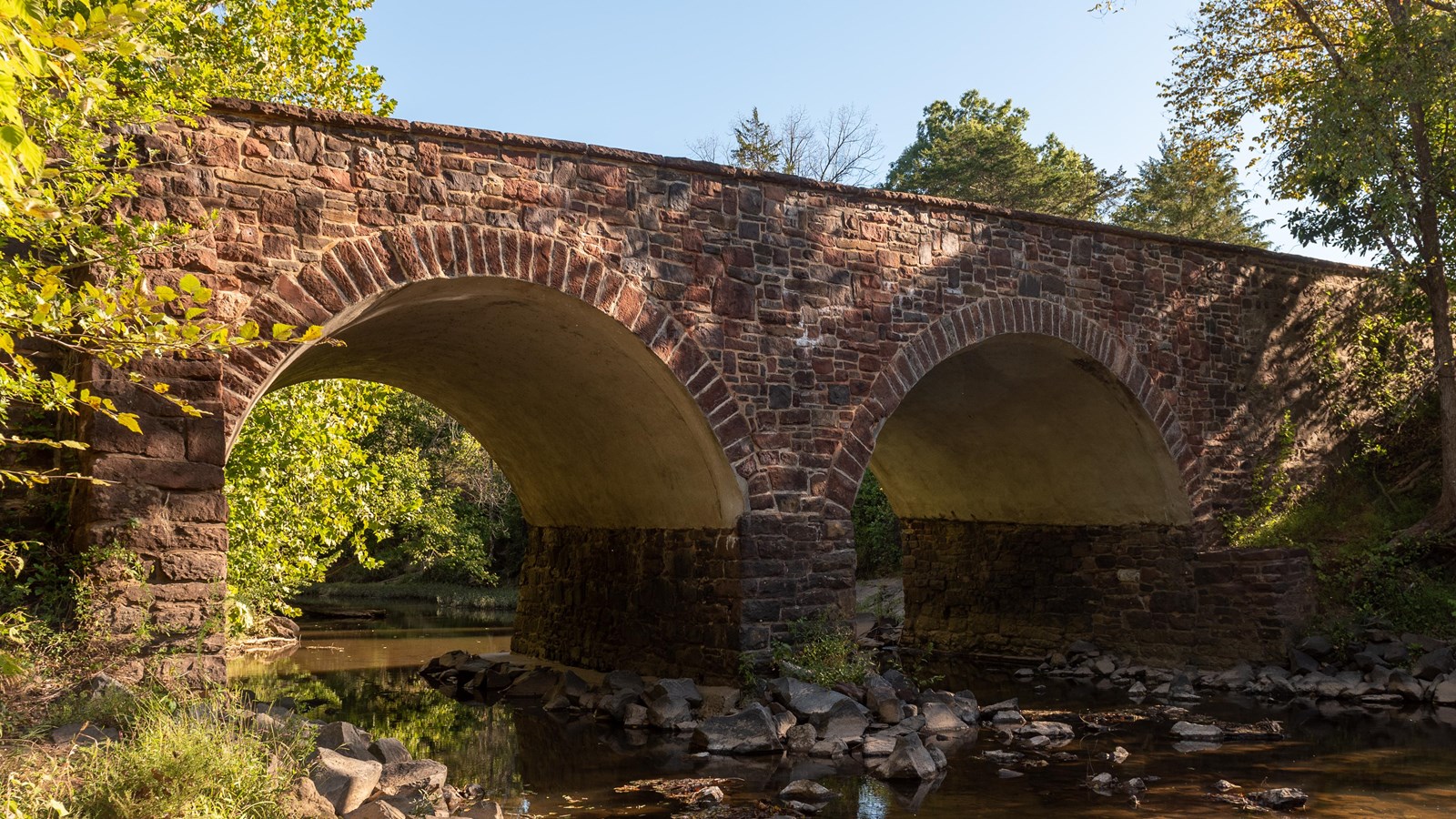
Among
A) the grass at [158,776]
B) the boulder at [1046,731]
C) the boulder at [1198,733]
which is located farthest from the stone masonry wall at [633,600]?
the grass at [158,776]

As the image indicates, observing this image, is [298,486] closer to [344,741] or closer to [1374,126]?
[344,741]

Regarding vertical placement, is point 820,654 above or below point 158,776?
above

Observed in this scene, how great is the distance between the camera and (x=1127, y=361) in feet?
39.8

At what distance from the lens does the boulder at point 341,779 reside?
5988 millimetres

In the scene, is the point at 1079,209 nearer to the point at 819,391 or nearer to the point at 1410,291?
the point at 1410,291

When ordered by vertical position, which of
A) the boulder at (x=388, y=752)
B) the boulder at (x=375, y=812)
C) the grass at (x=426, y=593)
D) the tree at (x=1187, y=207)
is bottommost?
the boulder at (x=375, y=812)

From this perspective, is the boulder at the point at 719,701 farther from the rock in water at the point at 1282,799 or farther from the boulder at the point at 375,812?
the rock in water at the point at 1282,799

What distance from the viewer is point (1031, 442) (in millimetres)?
13570

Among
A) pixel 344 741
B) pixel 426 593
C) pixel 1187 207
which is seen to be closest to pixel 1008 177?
pixel 1187 207

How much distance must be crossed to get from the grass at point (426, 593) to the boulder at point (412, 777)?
1733cm

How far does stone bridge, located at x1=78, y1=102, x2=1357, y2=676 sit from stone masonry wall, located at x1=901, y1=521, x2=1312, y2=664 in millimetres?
37

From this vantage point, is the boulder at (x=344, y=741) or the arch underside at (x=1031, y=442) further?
the arch underside at (x=1031, y=442)

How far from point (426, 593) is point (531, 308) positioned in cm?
1874

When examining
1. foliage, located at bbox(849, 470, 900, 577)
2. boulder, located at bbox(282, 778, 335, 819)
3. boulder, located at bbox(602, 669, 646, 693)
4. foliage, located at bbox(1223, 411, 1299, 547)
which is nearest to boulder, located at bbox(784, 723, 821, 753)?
boulder, located at bbox(602, 669, 646, 693)
